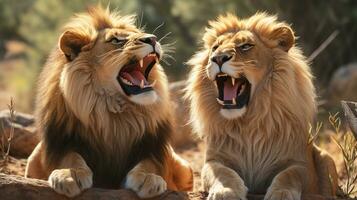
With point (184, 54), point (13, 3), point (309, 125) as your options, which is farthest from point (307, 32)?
point (13, 3)

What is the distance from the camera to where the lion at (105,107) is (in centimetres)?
474

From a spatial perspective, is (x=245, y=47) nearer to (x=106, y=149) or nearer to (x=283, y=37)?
(x=283, y=37)

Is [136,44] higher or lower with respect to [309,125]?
higher

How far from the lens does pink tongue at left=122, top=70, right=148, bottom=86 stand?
4832 millimetres

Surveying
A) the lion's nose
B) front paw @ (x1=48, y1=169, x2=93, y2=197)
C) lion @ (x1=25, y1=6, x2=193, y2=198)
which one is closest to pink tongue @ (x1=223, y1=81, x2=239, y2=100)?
the lion's nose

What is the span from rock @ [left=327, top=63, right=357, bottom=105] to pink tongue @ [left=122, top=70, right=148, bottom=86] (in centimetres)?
601

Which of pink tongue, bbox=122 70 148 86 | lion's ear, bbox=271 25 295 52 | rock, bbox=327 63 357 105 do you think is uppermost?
rock, bbox=327 63 357 105

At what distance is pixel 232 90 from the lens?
4.92 m

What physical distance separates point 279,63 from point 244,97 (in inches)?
14.8

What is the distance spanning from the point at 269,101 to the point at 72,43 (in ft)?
4.67

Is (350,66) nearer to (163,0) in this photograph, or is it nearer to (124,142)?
(163,0)

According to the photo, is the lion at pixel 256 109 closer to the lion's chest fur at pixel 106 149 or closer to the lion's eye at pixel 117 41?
the lion's chest fur at pixel 106 149

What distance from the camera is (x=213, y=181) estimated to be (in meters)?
4.59

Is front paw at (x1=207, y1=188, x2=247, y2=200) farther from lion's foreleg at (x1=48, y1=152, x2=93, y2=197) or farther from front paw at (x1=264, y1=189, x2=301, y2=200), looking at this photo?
lion's foreleg at (x1=48, y1=152, x2=93, y2=197)
